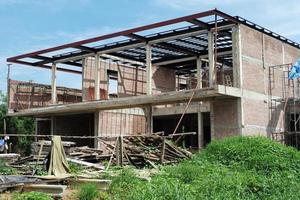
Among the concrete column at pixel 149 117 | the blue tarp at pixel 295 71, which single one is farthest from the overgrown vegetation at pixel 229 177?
the concrete column at pixel 149 117

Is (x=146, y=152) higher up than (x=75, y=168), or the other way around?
(x=146, y=152)

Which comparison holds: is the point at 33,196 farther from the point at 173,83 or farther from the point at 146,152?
the point at 173,83

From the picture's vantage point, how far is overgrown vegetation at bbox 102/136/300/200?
11438 millimetres

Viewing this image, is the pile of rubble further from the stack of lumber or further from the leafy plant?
the leafy plant

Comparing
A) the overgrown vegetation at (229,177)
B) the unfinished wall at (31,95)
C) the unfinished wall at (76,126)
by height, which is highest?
the unfinished wall at (31,95)

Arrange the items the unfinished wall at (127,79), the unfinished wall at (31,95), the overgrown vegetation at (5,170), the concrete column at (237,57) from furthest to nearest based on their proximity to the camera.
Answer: the unfinished wall at (31,95) < the unfinished wall at (127,79) < the concrete column at (237,57) < the overgrown vegetation at (5,170)

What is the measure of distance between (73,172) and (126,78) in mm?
15317

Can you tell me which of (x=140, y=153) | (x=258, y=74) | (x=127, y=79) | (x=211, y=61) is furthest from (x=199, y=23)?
(x=127, y=79)

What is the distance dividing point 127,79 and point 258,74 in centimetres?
958

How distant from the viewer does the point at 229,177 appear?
13.6m

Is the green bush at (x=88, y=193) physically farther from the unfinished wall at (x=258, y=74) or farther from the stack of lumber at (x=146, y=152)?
the unfinished wall at (x=258, y=74)

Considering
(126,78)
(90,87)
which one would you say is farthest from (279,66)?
(90,87)

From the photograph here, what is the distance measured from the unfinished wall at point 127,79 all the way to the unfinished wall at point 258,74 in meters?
8.08

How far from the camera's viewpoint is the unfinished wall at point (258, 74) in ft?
72.5
